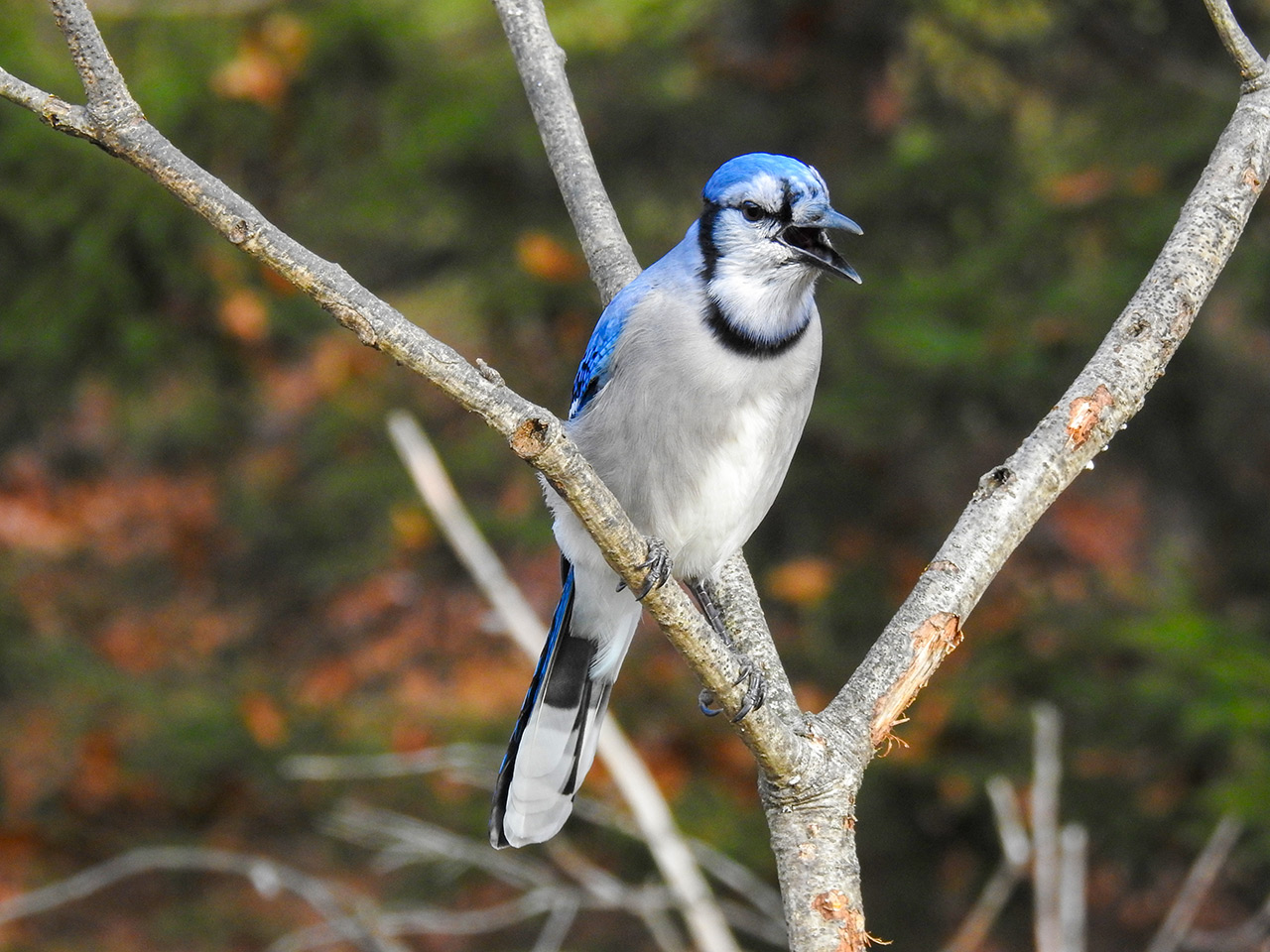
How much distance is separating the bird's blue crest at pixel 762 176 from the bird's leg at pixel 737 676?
2.22ft

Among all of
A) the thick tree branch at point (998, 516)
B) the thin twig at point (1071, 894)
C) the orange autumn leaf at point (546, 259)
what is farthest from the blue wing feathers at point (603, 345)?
the orange autumn leaf at point (546, 259)

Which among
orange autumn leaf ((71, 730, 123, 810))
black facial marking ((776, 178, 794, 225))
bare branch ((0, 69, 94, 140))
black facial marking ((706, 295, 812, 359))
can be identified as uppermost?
orange autumn leaf ((71, 730, 123, 810))

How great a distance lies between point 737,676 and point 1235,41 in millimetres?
1206

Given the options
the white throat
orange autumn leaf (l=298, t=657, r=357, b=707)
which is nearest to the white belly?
the white throat

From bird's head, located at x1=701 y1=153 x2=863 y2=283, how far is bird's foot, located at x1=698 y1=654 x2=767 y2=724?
0.67m

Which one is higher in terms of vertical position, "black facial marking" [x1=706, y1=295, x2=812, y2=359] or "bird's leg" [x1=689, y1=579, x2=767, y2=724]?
"black facial marking" [x1=706, y1=295, x2=812, y2=359]

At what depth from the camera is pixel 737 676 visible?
1.68 m

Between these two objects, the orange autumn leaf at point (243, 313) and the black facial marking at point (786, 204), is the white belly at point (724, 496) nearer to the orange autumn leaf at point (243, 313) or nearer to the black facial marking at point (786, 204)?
the black facial marking at point (786, 204)

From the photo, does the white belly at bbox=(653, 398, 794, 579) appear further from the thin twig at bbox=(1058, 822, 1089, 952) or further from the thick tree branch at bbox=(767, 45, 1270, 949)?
the thin twig at bbox=(1058, 822, 1089, 952)

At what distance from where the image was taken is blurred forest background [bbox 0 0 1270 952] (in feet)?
13.4

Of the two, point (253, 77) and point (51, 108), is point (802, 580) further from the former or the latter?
point (51, 108)

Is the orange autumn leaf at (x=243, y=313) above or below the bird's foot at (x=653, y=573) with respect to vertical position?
above

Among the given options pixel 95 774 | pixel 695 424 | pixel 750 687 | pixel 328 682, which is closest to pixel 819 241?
pixel 695 424

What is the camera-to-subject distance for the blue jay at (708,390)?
2.25 metres
